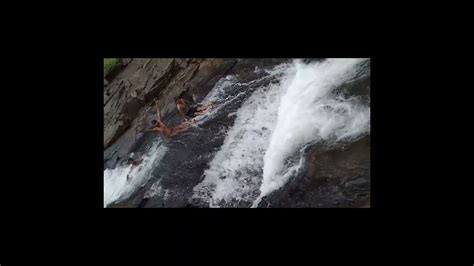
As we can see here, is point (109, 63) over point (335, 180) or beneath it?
over

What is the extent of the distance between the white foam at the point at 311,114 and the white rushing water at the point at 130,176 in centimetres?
81

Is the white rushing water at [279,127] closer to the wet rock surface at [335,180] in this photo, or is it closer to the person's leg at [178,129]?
the wet rock surface at [335,180]

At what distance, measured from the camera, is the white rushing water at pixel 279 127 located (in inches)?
151

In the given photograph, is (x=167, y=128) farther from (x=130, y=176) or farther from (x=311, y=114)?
(x=311, y=114)

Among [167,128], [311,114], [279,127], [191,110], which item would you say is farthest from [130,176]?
[311,114]

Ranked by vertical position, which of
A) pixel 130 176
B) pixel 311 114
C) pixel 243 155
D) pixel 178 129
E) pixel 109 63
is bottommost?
pixel 130 176

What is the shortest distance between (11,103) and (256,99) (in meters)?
1.71

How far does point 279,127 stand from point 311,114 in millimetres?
243

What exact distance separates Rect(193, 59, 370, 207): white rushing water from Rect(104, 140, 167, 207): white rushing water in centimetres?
39

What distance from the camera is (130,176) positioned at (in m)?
4.04

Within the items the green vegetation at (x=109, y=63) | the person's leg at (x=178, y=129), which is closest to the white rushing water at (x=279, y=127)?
the person's leg at (x=178, y=129)

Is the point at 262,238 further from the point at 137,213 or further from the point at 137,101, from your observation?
the point at 137,101

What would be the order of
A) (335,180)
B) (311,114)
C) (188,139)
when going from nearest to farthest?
(335,180), (311,114), (188,139)

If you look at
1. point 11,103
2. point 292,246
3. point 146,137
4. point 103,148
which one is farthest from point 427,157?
point 11,103
